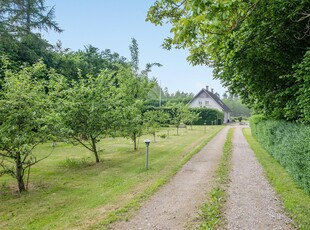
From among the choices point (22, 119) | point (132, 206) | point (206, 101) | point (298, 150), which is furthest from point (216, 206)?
point (206, 101)

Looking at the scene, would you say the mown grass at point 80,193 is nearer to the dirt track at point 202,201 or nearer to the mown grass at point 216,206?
the dirt track at point 202,201

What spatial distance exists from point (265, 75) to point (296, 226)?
5.03 meters

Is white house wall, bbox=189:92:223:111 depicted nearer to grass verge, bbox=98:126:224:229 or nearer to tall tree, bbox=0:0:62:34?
tall tree, bbox=0:0:62:34

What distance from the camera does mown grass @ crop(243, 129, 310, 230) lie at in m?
4.14

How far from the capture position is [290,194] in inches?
212

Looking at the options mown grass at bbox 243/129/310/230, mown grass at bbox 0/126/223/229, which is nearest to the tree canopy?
mown grass at bbox 243/129/310/230

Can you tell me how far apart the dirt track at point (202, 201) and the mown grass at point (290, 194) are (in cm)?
18

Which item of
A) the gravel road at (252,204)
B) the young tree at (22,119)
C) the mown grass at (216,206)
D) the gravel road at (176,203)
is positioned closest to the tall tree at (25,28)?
the young tree at (22,119)

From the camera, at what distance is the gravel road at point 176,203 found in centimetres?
403

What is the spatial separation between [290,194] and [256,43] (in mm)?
4037

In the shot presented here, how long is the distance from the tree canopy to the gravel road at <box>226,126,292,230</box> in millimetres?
2121

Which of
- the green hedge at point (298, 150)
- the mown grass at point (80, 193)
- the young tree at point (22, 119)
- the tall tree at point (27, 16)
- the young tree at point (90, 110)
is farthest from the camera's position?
the tall tree at point (27, 16)

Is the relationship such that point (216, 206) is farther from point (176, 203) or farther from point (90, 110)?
point (90, 110)

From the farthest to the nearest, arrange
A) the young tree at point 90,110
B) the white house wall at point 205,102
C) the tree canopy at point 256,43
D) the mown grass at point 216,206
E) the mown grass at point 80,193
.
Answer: the white house wall at point 205,102, the young tree at point 90,110, the mown grass at point 80,193, the mown grass at point 216,206, the tree canopy at point 256,43
